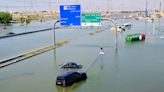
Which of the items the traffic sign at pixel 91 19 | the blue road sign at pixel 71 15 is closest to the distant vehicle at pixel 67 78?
the blue road sign at pixel 71 15

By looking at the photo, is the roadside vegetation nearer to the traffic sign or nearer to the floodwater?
the traffic sign

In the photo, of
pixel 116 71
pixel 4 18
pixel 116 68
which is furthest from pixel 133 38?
pixel 4 18

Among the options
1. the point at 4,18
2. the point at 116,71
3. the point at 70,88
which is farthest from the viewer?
the point at 4,18

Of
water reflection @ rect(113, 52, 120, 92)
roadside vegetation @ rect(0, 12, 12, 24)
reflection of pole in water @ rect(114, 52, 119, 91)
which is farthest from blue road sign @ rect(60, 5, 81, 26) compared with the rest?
roadside vegetation @ rect(0, 12, 12, 24)

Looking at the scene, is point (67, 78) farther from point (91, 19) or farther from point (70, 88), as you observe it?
point (91, 19)

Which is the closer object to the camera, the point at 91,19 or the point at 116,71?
the point at 116,71

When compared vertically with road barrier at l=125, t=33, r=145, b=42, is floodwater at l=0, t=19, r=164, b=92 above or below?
below

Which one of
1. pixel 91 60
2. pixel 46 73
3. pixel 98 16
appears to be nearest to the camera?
pixel 46 73

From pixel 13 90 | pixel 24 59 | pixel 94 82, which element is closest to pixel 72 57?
pixel 24 59

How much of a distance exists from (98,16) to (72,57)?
630 cm

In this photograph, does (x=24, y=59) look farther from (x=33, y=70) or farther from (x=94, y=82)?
(x=94, y=82)

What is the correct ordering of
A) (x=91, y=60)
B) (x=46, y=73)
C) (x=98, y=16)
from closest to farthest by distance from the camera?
(x=46, y=73) → (x=91, y=60) → (x=98, y=16)

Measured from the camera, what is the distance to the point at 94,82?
20.6 m

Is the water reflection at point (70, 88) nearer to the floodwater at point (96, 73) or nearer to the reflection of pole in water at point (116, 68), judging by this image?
the floodwater at point (96, 73)
